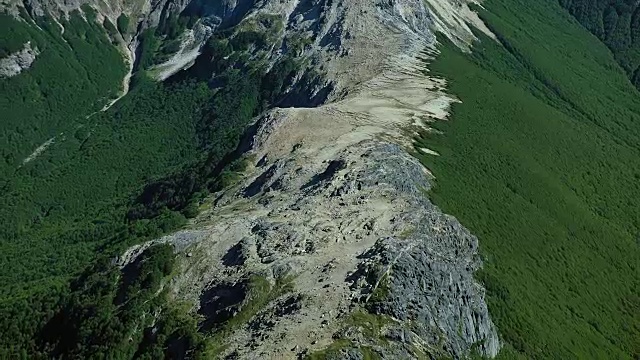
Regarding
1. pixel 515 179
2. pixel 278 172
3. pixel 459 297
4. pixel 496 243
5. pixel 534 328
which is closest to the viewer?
pixel 459 297

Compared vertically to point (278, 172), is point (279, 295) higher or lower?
higher

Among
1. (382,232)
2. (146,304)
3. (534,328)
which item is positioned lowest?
(534,328)

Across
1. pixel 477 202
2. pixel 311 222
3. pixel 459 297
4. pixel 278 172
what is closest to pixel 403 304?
pixel 459 297

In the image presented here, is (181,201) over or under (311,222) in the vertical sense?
under

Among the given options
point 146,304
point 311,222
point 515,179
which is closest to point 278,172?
point 311,222

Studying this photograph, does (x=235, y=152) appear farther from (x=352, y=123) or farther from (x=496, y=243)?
(x=496, y=243)

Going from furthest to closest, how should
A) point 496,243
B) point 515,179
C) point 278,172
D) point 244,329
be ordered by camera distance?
point 515,179 → point 496,243 → point 278,172 → point 244,329

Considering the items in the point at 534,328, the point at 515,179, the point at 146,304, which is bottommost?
the point at 515,179

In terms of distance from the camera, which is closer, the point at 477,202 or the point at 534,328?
the point at 534,328

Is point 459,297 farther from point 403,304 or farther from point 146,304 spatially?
point 146,304
